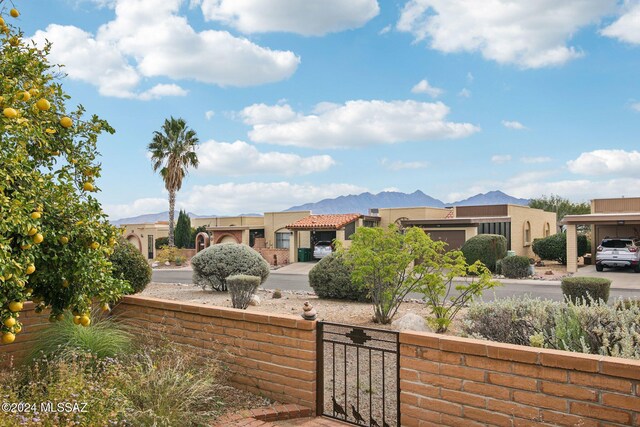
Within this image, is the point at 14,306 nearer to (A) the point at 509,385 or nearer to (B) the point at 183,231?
(A) the point at 509,385

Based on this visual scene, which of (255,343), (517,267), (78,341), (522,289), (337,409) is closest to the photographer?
(337,409)

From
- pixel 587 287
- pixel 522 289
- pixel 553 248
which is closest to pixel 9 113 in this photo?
pixel 587 287

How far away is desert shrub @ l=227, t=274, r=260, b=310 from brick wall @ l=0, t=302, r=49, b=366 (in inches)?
246

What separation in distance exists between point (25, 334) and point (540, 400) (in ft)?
21.7

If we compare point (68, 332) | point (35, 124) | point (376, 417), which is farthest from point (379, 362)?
point (35, 124)

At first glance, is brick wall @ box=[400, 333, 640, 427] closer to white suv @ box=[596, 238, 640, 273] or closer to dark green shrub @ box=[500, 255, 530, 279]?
dark green shrub @ box=[500, 255, 530, 279]

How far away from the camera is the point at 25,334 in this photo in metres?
7.12

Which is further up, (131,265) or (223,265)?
(131,265)

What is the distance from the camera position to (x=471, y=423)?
14.0ft

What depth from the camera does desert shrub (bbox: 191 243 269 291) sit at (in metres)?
17.8

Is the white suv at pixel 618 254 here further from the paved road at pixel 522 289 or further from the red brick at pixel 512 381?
the red brick at pixel 512 381

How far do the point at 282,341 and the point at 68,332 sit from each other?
9.20 feet

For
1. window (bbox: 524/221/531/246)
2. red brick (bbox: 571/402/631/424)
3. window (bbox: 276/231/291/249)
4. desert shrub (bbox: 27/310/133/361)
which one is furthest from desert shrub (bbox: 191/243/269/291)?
window (bbox: 524/221/531/246)

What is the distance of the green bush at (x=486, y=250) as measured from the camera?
26.9 m
